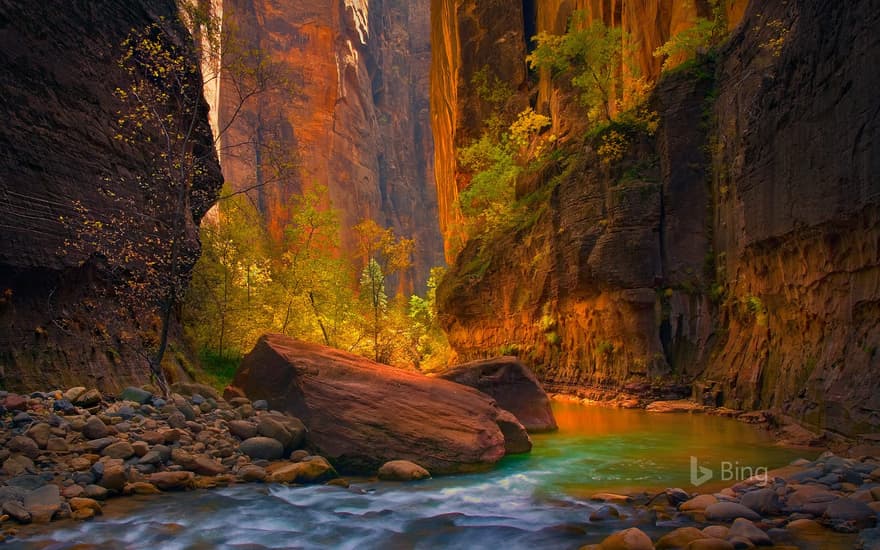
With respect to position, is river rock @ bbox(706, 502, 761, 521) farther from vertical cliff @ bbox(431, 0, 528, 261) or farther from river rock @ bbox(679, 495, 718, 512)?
vertical cliff @ bbox(431, 0, 528, 261)

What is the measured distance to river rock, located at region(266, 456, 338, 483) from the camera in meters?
8.00

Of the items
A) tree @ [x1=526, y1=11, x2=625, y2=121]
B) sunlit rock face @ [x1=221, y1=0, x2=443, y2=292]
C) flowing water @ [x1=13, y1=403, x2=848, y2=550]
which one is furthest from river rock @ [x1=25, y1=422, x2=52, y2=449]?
sunlit rock face @ [x1=221, y1=0, x2=443, y2=292]

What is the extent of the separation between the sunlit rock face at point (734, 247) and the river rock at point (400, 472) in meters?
6.47

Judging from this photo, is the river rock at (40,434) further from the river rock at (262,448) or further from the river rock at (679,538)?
the river rock at (679,538)

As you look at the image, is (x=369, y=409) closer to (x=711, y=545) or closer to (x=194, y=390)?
(x=194, y=390)

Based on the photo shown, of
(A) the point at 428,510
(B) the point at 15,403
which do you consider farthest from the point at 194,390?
(A) the point at 428,510

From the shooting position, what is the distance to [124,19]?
12.7m

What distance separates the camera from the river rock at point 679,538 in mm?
5246

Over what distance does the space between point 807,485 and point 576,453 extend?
4.54 m

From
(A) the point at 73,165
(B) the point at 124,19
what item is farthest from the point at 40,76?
(B) the point at 124,19

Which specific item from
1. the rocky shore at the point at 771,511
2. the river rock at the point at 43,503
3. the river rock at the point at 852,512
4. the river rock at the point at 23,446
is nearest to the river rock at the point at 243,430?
the river rock at the point at 23,446

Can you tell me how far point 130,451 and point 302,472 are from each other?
86.0 inches

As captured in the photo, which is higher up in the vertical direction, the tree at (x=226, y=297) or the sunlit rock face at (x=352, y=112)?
the sunlit rock face at (x=352, y=112)

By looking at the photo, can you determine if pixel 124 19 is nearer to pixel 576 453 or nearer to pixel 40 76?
pixel 40 76
